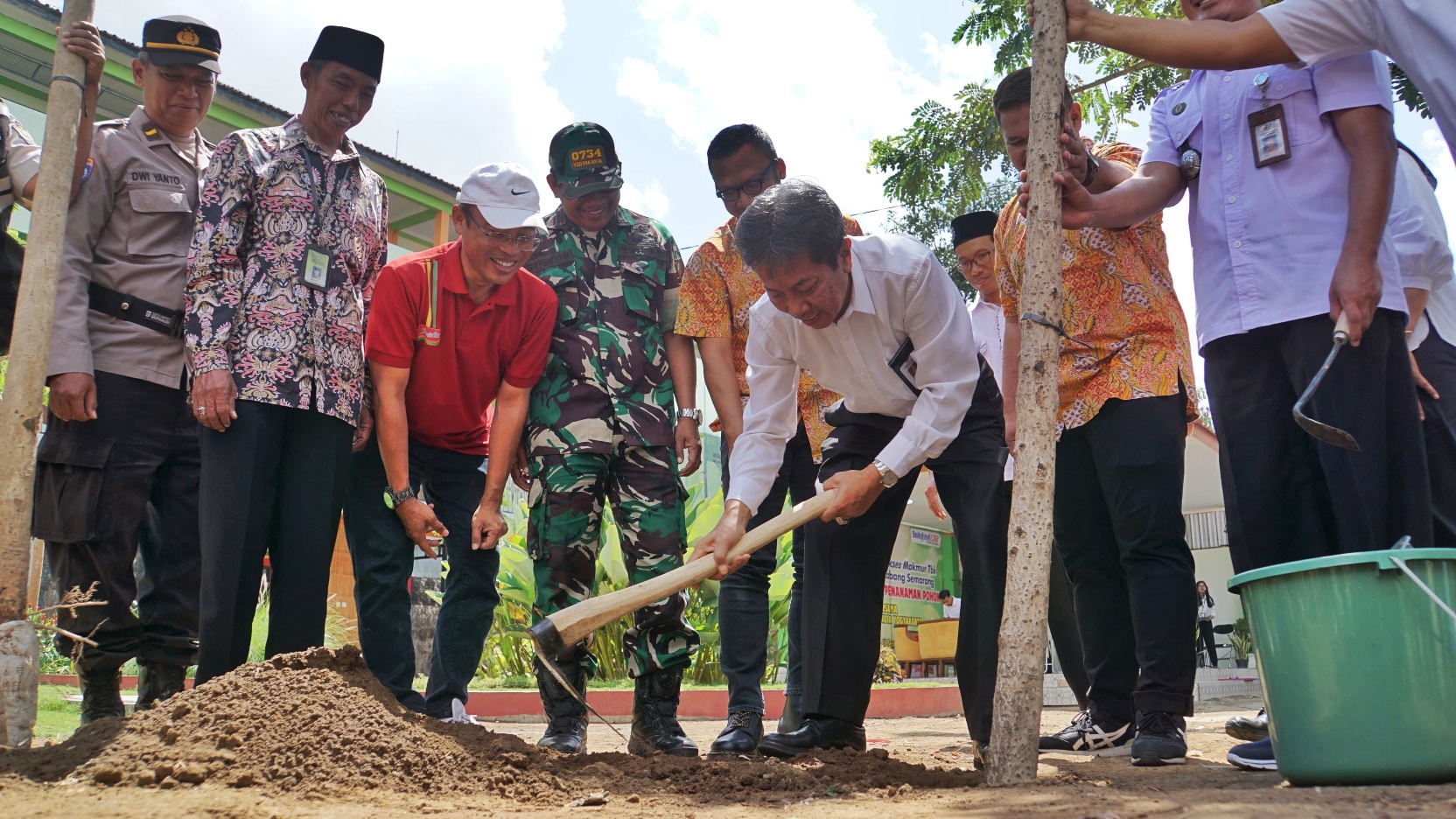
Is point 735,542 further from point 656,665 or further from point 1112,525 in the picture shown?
point 1112,525

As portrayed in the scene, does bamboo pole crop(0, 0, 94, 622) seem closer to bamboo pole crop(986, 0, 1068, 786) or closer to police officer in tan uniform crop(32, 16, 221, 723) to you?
police officer in tan uniform crop(32, 16, 221, 723)

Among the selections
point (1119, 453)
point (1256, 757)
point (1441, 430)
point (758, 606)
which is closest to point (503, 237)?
point (758, 606)

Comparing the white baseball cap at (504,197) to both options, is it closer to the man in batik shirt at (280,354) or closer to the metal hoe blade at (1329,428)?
the man in batik shirt at (280,354)

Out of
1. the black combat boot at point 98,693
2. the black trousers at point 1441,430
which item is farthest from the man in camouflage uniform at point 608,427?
the black trousers at point 1441,430

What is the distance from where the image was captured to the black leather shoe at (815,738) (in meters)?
3.18

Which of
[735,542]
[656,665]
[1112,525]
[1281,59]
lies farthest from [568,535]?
[1281,59]

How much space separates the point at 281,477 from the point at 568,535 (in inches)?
37.0

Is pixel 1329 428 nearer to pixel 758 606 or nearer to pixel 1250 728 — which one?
pixel 1250 728

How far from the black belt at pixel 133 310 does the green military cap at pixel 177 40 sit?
0.80 metres

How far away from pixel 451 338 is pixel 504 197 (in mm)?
517

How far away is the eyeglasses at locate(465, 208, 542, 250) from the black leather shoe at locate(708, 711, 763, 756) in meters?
1.74

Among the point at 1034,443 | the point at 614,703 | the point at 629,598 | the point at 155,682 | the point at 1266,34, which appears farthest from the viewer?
the point at 614,703

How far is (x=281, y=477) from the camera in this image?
334 centimetres

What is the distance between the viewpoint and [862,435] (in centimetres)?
342
